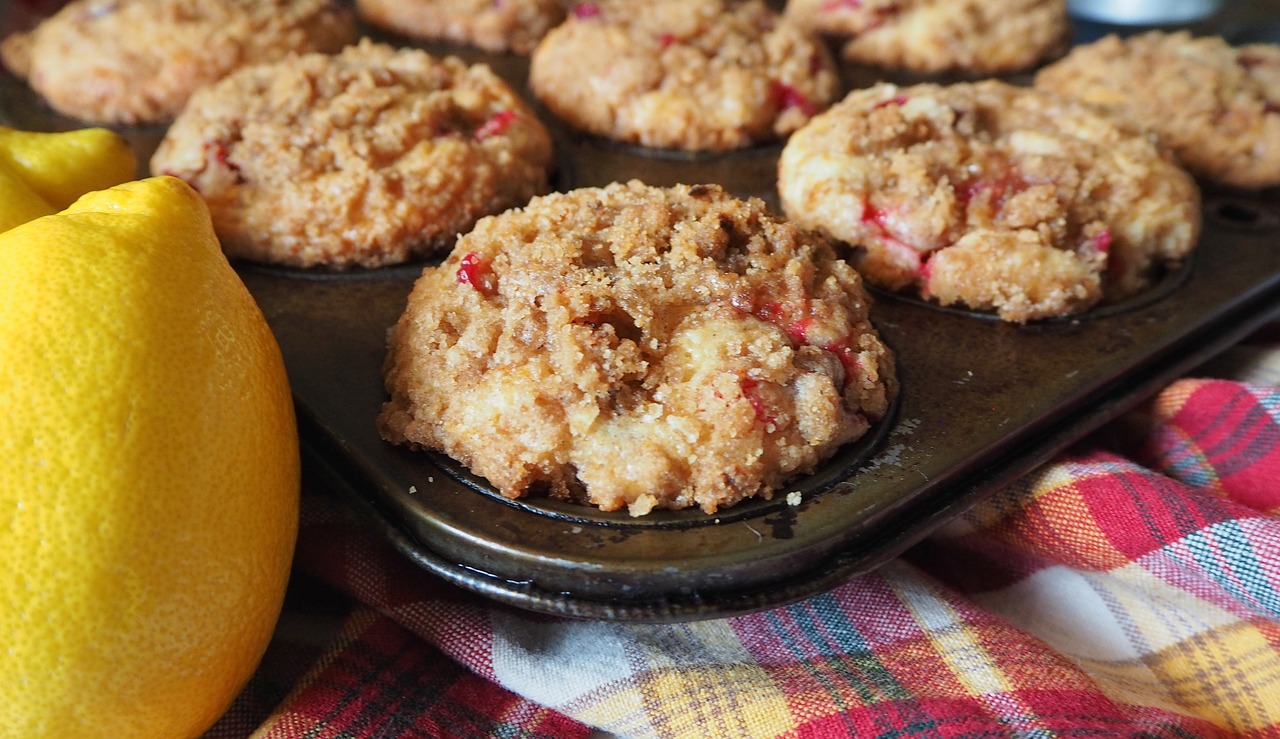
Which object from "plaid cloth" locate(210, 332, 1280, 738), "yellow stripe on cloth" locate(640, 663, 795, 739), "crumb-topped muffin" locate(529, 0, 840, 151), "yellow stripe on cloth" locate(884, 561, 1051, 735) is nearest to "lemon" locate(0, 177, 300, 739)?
"plaid cloth" locate(210, 332, 1280, 738)

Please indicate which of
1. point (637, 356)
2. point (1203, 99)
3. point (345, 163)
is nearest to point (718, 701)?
point (637, 356)

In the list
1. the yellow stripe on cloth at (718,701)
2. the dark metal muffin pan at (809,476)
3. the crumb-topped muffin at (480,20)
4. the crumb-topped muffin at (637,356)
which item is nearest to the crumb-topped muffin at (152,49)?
the crumb-topped muffin at (480,20)

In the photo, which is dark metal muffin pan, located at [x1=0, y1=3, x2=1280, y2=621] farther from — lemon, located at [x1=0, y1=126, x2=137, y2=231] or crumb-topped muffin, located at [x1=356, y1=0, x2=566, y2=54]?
crumb-topped muffin, located at [x1=356, y1=0, x2=566, y2=54]

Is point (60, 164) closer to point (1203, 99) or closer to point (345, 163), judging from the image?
point (345, 163)

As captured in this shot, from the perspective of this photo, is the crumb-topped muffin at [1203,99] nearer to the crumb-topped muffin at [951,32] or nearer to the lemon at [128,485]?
the crumb-topped muffin at [951,32]

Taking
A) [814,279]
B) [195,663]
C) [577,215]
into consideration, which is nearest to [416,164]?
[577,215]

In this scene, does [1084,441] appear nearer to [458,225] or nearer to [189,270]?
[458,225]
